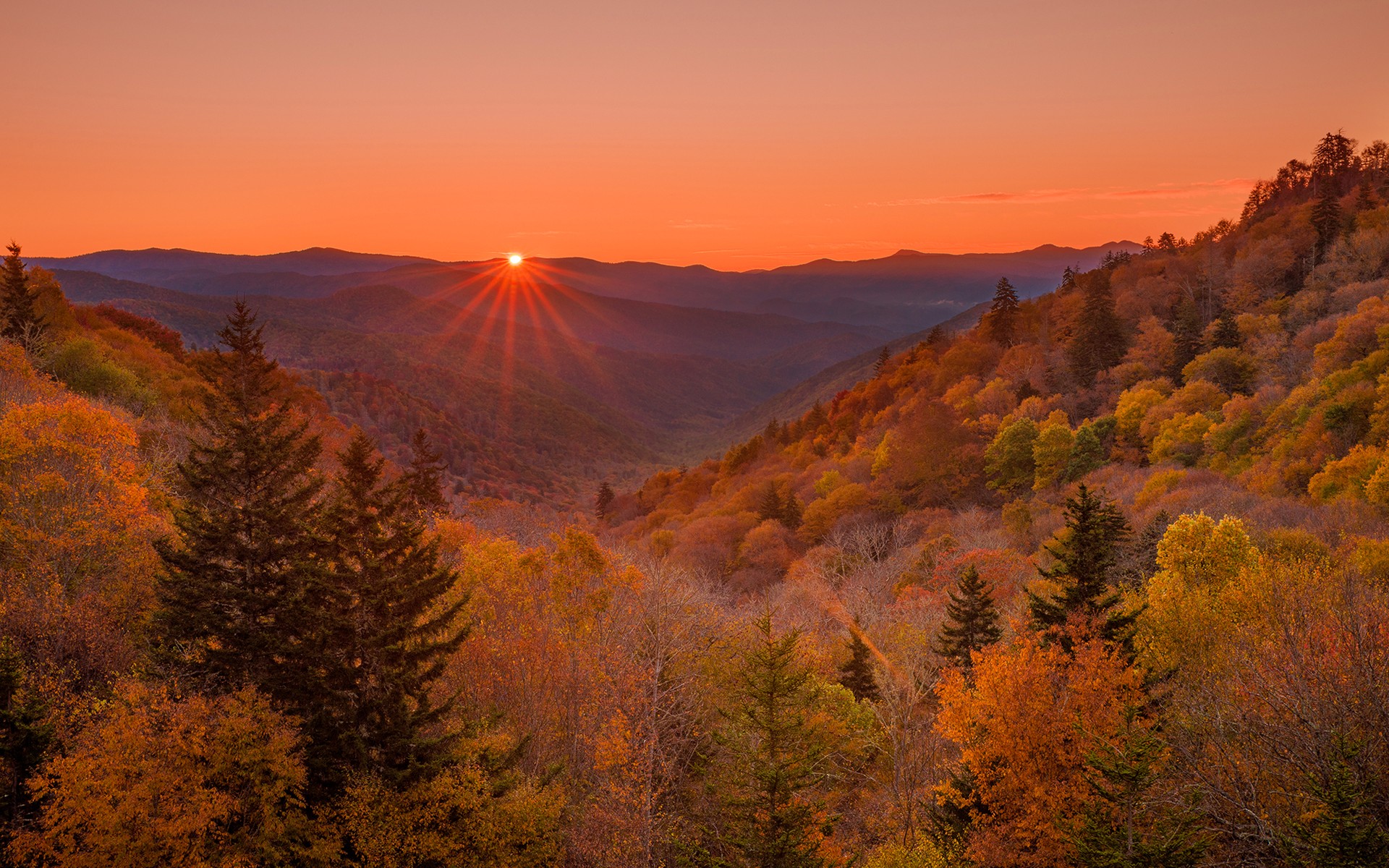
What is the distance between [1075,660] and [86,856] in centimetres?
2771

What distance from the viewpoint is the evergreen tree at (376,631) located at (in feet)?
72.8

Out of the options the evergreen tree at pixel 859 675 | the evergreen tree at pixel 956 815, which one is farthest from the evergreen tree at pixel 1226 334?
the evergreen tree at pixel 956 815

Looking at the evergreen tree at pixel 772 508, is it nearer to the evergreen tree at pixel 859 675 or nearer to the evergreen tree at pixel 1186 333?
the evergreen tree at pixel 1186 333

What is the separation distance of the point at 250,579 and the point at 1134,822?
2551cm

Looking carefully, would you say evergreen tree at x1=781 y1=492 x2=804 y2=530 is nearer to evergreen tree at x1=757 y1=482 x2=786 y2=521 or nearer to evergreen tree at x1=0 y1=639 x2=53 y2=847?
evergreen tree at x1=757 y1=482 x2=786 y2=521

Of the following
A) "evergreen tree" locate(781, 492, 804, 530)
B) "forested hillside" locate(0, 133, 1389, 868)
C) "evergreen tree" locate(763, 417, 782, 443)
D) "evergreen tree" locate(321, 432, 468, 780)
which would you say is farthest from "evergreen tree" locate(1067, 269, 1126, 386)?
"evergreen tree" locate(321, 432, 468, 780)

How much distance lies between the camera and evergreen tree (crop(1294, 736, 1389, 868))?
16.6 m

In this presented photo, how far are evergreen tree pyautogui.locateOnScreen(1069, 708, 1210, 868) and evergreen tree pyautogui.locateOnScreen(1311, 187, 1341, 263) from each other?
109399 mm

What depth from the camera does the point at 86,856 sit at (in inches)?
758

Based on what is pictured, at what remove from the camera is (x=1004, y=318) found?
441 ft

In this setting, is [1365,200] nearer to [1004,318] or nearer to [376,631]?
[1004,318]

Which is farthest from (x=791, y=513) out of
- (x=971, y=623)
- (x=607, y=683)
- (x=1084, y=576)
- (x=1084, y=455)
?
(x=1084, y=576)

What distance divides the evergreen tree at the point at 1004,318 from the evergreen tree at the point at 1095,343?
2403 centimetres

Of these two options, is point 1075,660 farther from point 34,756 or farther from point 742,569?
point 742,569
